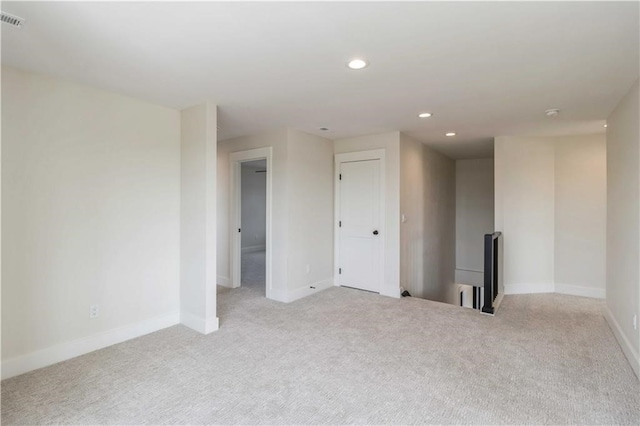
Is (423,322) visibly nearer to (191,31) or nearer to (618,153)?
(618,153)

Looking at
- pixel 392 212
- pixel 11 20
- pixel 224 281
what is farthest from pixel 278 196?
pixel 11 20

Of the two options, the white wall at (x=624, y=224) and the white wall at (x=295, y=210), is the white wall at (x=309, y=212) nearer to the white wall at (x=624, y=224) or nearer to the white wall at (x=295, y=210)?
the white wall at (x=295, y=210)

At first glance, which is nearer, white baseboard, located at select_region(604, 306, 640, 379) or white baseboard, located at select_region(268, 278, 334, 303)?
white baseboard, located at select_region(604, 306, 640, 379)

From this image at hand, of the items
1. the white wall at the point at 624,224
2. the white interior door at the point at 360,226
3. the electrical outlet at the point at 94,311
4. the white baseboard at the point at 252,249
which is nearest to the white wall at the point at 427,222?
the white interior door at the point at 360,226

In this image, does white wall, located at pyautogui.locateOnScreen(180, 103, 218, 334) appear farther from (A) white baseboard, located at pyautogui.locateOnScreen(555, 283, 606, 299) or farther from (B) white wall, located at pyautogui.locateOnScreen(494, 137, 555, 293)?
(A) white baseboard, located at pyautogui.locateOnScreen(555, 283, 606, 299)

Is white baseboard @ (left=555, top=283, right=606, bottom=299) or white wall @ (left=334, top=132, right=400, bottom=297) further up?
white wall @ (left=334, top=132, right=400, bottom=297)

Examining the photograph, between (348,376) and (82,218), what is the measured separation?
2.63 meters

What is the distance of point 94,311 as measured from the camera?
2977 millimetres

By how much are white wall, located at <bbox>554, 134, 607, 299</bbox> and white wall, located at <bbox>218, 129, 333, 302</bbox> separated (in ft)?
11.3

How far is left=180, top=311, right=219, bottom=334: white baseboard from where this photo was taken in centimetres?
333

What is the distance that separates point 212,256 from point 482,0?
3019mm

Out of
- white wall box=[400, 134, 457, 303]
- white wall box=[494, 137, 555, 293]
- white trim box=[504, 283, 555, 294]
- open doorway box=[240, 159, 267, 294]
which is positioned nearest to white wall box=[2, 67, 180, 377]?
white wall box=[400, 134, 457, 303]

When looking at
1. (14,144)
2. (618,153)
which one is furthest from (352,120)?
(14,144)

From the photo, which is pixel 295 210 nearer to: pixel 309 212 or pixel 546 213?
pixel 309 212
